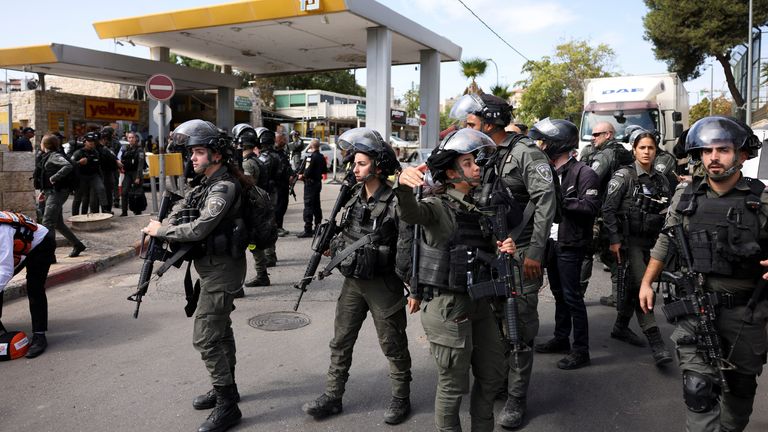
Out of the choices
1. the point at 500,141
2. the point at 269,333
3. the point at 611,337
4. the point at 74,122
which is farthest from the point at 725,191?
the point at 74,122

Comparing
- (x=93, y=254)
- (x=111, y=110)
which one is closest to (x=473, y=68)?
(x=111, y=110)

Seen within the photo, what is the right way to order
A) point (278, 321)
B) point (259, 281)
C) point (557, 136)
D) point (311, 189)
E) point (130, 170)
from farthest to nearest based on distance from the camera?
point (130, 170)
point (311, 189)
point (259, 281)
point (278, 321)
point (557, 136)

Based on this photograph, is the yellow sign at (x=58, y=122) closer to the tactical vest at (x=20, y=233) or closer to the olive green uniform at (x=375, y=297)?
the tactical vest at (x=20, y=233)

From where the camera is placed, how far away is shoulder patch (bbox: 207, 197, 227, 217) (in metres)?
3.36

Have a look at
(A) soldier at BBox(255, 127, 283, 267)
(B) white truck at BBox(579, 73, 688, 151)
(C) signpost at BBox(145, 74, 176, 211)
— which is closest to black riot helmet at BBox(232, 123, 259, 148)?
(A) soldier at BBox(255, 127, 283, 267)

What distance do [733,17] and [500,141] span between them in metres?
25.4

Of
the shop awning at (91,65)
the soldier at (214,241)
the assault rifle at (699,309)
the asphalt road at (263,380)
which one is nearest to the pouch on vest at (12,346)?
the asphalt road at (263,380)

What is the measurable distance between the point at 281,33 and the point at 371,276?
15.2 metres

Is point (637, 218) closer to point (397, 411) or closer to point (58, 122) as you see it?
point (397, 411)

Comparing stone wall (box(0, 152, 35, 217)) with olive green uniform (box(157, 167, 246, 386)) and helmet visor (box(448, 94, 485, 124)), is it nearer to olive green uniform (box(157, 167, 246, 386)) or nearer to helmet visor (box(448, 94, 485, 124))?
olive green uniform (box(157, 167, 246, 386))

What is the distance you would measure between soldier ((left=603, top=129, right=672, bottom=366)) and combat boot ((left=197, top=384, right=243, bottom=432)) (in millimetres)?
3150

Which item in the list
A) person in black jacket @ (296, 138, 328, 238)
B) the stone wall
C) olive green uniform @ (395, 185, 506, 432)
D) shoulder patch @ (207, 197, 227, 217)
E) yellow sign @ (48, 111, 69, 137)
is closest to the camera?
olive green uniform @ (395, 185, 506, 432)

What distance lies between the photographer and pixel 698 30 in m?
24.4

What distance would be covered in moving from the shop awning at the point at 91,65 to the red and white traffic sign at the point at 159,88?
780 cm
